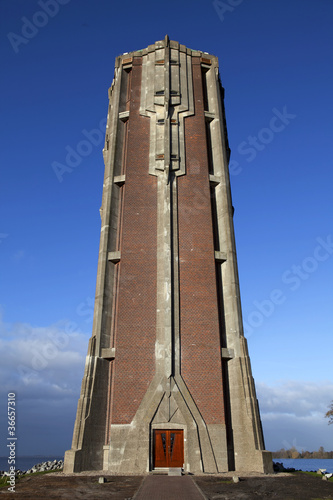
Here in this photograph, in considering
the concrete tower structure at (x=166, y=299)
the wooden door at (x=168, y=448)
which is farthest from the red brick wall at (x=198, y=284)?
the wooden door at (x=168, y=448)

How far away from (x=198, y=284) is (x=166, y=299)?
262 cm

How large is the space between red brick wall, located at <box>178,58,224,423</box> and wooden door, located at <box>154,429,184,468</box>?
6.98ft

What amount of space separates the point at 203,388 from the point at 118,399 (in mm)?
5307

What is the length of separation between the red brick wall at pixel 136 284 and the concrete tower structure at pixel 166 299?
75 millimetres

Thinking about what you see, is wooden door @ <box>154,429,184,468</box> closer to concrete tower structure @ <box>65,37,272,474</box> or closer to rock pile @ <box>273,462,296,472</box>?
concrete tower structure @ <box>65,37,272,474</box>

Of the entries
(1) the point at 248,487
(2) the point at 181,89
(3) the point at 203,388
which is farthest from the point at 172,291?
(2) the point at 181,89

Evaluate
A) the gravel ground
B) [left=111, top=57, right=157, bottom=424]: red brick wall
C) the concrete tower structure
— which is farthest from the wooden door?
the gravel ground

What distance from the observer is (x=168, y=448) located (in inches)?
931

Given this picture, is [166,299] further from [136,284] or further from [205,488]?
[205,488]

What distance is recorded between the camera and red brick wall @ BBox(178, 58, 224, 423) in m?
25.3

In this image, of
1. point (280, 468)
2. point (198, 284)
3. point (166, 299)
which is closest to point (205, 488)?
point (166, 299)

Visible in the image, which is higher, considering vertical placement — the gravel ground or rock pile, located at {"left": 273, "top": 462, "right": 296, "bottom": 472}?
rock pile, located at {"left": 273, "top": 462, "right": 296, "bottom": 472}

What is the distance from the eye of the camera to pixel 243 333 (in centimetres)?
2762

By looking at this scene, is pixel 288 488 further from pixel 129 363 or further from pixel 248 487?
pixel 129 363
